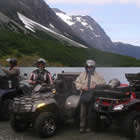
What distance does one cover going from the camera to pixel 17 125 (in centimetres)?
869

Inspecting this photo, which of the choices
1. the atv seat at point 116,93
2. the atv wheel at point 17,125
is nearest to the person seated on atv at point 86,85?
the atv seat at point 116,93

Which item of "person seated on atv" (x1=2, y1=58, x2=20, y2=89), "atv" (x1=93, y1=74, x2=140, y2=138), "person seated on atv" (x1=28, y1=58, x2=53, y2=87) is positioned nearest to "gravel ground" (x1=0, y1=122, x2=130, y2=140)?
"atv" (x1=93, y1=74, x2=140, y2=138)

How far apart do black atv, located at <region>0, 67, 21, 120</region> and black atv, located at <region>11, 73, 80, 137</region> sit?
1.63 meters

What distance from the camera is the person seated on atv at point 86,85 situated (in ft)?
27.5

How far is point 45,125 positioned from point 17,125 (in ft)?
3.87

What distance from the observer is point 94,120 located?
826cm

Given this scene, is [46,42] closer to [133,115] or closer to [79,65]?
[79,65]

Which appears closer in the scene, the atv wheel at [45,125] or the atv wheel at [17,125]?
A: the atv wheel at [45,125]

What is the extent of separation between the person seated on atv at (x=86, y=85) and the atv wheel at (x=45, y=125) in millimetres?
885

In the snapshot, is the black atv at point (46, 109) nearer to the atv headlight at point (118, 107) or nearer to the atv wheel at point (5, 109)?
the atv headlight at point (118, 107)

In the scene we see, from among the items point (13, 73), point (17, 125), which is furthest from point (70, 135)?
point (13, 73)

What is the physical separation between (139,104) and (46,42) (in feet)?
612

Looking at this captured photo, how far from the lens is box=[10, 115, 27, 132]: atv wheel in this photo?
27.8ft

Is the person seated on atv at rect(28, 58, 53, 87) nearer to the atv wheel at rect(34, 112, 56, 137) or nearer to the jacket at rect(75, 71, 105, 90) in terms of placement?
the jacket at rect(75, 71, 105, 90)
